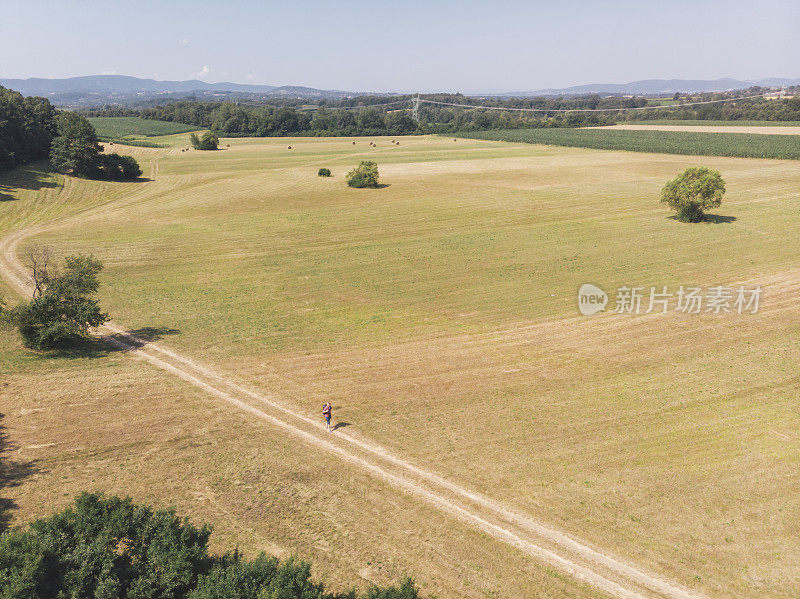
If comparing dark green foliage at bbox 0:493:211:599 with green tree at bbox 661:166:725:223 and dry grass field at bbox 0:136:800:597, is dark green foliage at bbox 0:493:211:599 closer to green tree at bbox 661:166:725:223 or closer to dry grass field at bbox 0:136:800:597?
dry grass field at bbox 0:136:800:597

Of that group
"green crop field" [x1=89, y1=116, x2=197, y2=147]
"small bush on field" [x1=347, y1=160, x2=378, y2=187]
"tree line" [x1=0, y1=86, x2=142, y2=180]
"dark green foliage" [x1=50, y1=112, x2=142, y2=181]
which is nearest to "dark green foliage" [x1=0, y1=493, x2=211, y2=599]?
"small bush on field" [x1=347, y1=160, x2=378, y2=187]

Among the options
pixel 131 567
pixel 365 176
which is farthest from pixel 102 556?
pixel 365 176

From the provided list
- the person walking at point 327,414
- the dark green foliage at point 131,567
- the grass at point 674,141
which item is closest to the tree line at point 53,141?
the person walking at point 327,414

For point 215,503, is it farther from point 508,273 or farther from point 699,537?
point 508,273

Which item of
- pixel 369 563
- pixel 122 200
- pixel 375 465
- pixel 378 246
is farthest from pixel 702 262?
pixel 122 200

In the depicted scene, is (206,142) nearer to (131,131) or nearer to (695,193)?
(131,131)
